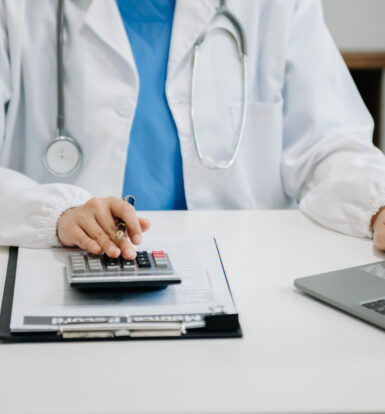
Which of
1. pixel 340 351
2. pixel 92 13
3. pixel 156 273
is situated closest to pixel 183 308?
pixel 156 273

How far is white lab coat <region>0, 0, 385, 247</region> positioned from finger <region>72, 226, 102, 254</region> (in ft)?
0.88

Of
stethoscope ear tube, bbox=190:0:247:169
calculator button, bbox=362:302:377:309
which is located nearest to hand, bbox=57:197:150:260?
calculator button, bbox=362:302:377:309

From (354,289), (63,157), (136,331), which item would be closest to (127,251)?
(136,331)

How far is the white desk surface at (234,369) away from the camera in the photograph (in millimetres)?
540

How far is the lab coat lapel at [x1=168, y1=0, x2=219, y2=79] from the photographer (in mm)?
1258

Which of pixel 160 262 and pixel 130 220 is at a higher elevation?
pixel 130 220

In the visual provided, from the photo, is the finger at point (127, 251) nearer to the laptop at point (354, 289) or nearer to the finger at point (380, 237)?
the laptop at point (354, 289)

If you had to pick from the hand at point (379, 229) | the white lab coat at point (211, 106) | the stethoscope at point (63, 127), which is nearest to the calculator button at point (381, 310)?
the hand at point (379, 229)

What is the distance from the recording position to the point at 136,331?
26.2 inches

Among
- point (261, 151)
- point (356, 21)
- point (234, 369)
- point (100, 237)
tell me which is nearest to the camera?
point (234, 369)

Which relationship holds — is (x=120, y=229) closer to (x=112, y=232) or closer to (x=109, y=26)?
(x=112, y=232)

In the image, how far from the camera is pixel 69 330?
2.14 ft

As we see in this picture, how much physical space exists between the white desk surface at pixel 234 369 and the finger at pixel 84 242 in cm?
18

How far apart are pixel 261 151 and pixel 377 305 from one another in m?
0.68
